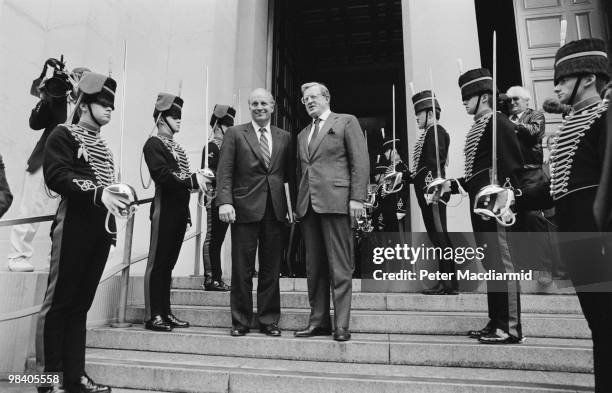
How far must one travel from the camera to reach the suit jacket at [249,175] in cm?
363

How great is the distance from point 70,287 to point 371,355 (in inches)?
75.7

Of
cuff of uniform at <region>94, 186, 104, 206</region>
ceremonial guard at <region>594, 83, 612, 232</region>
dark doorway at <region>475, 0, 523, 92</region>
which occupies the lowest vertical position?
ceremonial guard at <region>594, 83, 612, 232</region>

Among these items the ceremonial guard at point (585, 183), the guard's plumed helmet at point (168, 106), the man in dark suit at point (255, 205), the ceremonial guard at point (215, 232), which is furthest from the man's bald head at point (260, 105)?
the ceremonial guard at point (585, 183)

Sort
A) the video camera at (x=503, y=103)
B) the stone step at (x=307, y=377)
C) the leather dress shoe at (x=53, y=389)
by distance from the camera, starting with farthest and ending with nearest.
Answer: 1. the video camera at (x=503, y=103)
2. the stone step at (x=307, y=377)
3. the leather dress shoe at (x=53, y=389)

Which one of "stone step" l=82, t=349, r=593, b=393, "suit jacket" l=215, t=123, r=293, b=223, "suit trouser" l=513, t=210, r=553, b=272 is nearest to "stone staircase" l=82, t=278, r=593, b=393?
"stone step" l=82, t=349, r=593, b=393

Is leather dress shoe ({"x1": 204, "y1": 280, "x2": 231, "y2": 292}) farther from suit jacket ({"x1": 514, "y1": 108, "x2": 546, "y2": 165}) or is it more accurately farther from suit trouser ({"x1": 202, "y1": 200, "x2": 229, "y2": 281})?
suit jacket ({"x1": 514, "y1": 108, "x2": 546, "y2": 165})

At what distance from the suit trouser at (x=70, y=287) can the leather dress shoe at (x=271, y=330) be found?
1297 mm

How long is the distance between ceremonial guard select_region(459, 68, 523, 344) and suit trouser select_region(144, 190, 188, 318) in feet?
7.75

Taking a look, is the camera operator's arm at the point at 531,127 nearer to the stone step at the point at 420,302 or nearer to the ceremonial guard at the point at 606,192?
the stone step at the point at 420,302

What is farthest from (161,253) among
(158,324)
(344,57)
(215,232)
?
(344,57)

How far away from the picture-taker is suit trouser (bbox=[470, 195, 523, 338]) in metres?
3.11

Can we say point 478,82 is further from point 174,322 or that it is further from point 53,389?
point 53,389

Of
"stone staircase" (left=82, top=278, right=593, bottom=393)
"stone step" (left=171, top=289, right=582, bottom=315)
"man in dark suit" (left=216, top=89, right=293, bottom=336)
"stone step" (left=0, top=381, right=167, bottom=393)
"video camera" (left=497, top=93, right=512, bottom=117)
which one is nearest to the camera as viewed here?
"stone staircase" (left=82, top=278, right=593, bottom=393)

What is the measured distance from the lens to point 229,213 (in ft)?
11.6
